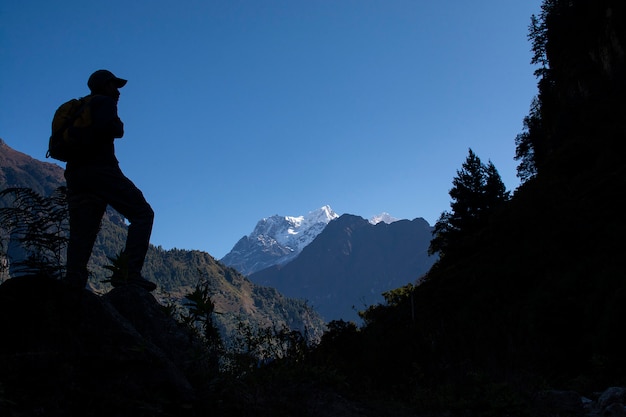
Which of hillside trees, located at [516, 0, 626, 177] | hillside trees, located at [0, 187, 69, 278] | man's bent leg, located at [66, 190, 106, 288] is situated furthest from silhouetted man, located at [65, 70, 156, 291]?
hillside trees, located at [516, 0, 626, 177]

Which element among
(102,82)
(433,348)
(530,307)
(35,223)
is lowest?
(433,348)

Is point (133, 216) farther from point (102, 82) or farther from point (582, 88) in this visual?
point (582, 88)

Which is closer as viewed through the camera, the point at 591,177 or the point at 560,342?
the point at 560,342

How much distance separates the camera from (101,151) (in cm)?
511

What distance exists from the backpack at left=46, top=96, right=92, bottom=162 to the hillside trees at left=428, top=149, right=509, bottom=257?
84.6ft

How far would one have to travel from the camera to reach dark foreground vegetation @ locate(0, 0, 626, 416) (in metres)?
3.33

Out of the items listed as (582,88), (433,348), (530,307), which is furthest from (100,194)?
(582,88)

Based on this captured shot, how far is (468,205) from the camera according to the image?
30516mm

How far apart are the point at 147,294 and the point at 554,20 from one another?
45079mm

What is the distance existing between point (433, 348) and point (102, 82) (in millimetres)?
6135

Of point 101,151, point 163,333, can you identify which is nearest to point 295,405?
point 163,333

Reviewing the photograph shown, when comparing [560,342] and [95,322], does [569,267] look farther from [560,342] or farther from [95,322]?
[95,322]

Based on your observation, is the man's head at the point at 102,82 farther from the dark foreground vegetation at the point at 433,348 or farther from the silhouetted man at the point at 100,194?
the dark foreground vegetation at the point at 433,348

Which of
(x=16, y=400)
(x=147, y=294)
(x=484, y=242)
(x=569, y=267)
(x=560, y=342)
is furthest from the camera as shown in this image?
(x=484, y=242)
